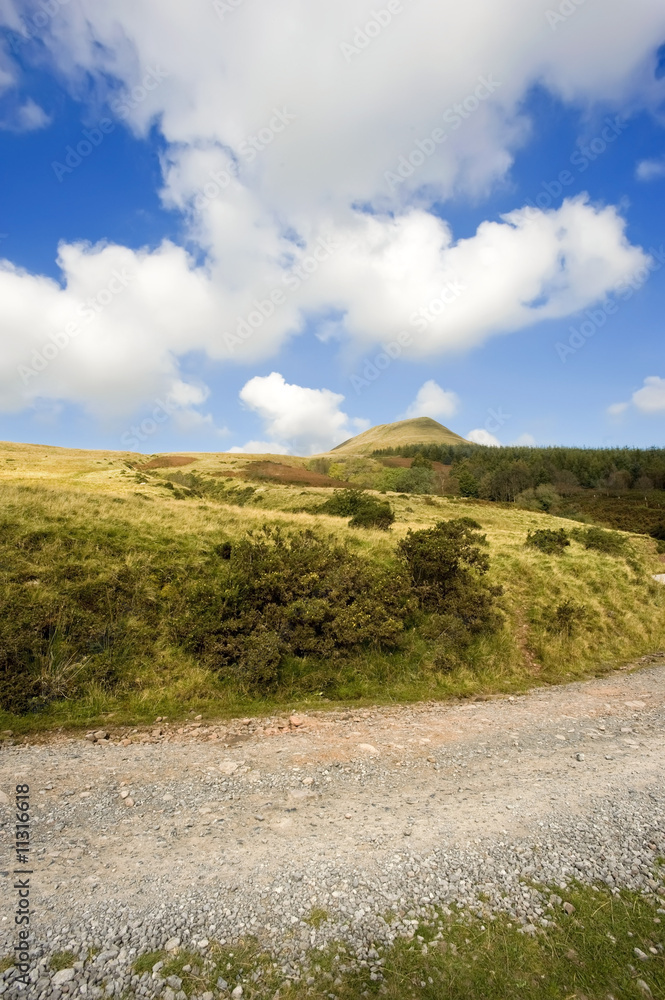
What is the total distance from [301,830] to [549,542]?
23.3 metres

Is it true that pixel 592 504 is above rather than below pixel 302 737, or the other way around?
above

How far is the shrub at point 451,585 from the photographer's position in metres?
13.8

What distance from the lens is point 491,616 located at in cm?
1462

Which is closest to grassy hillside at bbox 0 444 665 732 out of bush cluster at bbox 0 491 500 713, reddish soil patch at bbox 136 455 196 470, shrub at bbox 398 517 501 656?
bush cluster at bbox 0 491 500 713

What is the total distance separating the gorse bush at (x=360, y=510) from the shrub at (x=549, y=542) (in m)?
8.02

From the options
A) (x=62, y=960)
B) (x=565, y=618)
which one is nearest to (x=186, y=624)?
(x=62, y=960)

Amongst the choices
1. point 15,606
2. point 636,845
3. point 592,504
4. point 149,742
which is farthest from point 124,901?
point 592,504

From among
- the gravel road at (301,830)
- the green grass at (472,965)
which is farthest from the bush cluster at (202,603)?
the green grass at (472,965)

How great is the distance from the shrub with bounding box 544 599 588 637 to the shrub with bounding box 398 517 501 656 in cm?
190

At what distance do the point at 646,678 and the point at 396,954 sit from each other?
1208 cm

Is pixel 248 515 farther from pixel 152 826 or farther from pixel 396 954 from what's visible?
pixel 396 954

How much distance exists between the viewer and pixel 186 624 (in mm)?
12156

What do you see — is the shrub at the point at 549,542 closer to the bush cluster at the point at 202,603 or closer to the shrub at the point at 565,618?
the shrub at the point at 565,618

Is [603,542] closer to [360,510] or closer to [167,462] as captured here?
[360,510]
